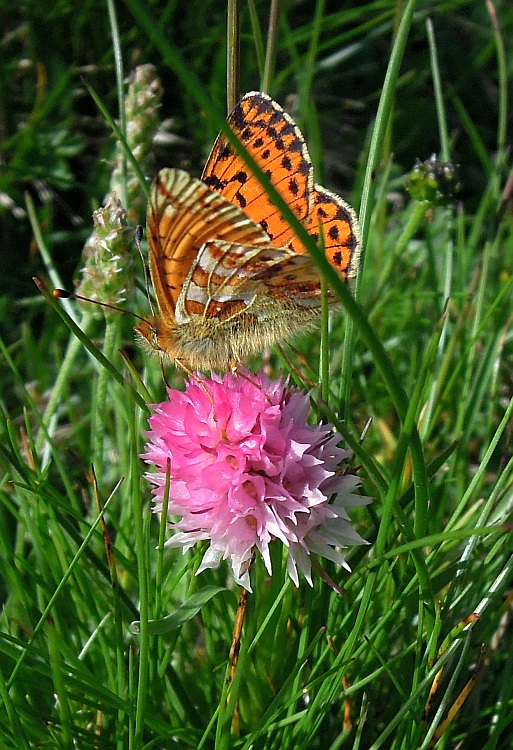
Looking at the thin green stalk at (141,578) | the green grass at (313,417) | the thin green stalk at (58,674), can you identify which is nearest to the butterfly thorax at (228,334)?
the green grass at (313,417)

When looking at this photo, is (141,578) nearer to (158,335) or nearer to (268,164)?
(158,335)

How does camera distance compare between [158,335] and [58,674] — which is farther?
[158,335]

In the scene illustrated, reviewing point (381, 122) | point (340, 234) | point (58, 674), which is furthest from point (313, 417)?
point (58, 674)

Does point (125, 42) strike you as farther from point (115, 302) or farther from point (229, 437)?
point (229, 437)

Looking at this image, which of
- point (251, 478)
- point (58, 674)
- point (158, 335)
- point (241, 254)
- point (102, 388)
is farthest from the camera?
point (102, 388)

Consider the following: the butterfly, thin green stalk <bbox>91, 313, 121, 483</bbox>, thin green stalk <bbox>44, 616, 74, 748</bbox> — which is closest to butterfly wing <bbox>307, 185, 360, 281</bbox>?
the butterfly

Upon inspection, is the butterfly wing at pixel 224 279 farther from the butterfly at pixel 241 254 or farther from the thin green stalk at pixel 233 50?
the thin green stalk at pixel 233 50
